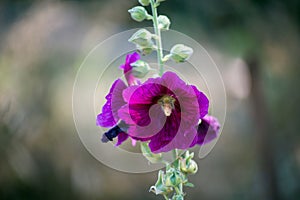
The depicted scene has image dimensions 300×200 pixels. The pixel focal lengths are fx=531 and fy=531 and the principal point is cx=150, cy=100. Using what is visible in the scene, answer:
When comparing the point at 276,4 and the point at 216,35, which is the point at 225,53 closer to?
the point at 216,35

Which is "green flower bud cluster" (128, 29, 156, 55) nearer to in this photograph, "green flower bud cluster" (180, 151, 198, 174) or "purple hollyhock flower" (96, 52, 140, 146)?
"purple hollyhock flower" (96, 52, 140, 146)

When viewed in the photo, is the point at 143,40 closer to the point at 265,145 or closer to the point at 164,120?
the point at 164,120

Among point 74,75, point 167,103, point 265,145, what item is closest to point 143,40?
point 167,103

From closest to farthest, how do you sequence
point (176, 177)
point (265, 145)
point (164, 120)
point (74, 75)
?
1. point (176, 177)
2. point (164, 120)
3. point (74, 75)
4. point (265, 145)

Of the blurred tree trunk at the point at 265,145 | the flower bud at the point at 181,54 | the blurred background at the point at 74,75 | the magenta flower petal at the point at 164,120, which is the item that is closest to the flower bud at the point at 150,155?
the magenta flower petal at the point at 164,120

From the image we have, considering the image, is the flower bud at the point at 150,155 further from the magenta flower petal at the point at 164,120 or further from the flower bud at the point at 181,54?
the flower bud at the point at 181,54

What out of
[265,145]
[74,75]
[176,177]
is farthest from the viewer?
[265,145]

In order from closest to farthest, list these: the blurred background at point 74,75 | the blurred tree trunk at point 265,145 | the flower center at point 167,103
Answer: the flower center at point 167,103 < the blurred background at point 74,75 < the blurred tree trunk at point 265,145

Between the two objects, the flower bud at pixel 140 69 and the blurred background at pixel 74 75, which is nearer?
the flower bud at pixel 140 69
